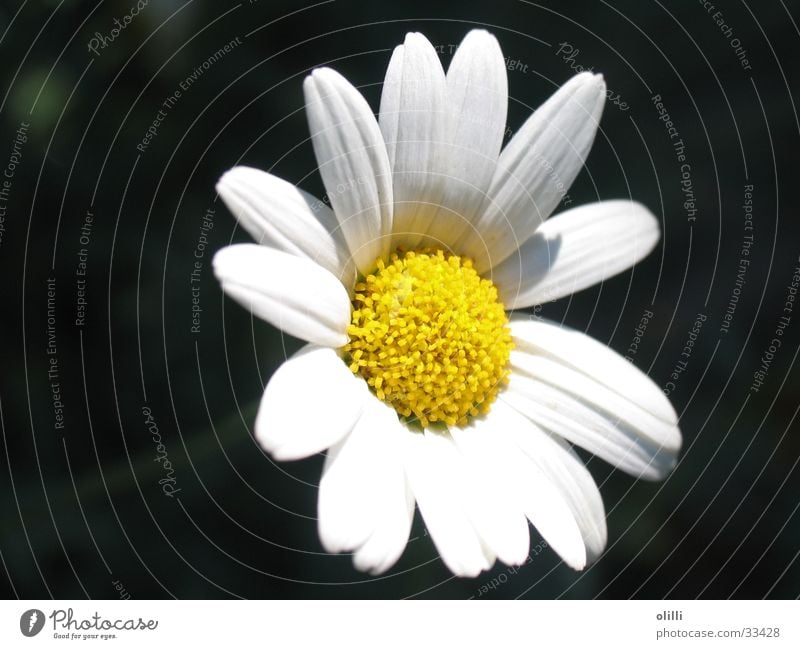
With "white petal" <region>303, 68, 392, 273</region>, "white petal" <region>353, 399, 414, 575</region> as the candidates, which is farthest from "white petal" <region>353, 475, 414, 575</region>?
"white petal" <region>303, 68, 392, 273</region>

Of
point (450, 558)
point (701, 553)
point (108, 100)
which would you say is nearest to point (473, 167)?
point (450, 558)

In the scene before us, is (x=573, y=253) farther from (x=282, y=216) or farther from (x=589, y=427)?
(x=282, y=216)

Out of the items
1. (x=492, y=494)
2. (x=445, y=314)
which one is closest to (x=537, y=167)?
(x=445, y=314)

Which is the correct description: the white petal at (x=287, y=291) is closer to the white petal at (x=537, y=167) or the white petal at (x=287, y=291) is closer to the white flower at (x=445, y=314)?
the white flower at (x=445, y=314)

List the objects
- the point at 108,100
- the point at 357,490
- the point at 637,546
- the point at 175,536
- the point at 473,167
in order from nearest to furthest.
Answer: the point at 357,490
the point at 473,167
the point at 108,100
the point at 175,536
the point at 637,546

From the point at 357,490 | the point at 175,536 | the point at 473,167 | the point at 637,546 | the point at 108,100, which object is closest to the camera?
the point at 357,490

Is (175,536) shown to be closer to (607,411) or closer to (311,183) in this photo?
(311,183)
